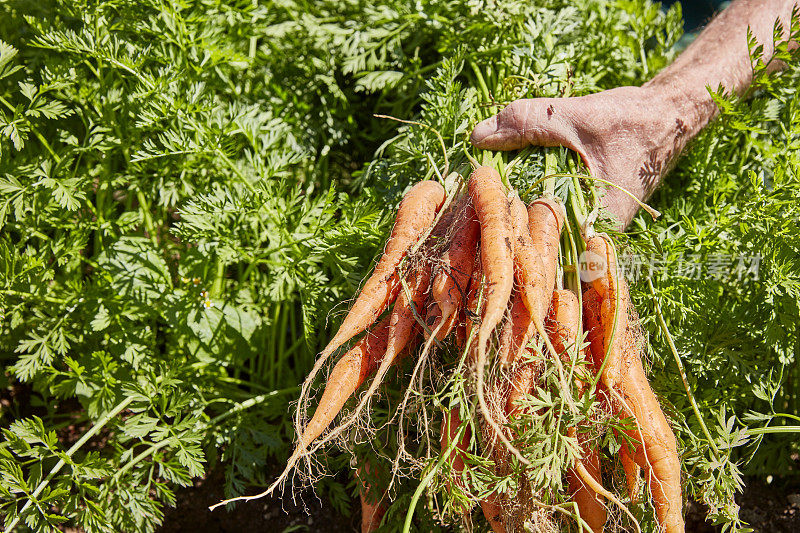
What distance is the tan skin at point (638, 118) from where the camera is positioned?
1.83 m

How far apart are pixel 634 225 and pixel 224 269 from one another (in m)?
1.51

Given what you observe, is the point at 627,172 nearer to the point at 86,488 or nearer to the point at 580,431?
the point at 580,431

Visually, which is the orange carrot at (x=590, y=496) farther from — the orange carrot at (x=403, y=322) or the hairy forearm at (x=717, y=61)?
the hairy forearm at (x=717, y=61)

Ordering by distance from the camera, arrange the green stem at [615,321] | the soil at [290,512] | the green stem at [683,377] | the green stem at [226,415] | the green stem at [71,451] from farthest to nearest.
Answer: the soil at [290,512] → the green stem at [226,415] → the green stem at [71,451] → the green stem at [683,377] → the green stem at [615,321]

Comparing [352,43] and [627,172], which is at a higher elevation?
[352,43]

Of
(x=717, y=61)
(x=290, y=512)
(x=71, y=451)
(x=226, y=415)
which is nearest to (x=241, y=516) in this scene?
(x=290, y=512)

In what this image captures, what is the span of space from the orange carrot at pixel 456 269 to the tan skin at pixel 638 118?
1.12 feet

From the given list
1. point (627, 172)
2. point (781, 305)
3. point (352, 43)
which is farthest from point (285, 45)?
point (781, 305)

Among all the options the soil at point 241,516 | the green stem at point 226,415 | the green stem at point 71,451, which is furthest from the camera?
the soil at point 241,516

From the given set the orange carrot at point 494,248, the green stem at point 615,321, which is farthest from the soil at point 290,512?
the orange carrot at point 494,248

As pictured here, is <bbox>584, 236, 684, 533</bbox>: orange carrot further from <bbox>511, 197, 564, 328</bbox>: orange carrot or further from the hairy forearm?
the hairy forearm

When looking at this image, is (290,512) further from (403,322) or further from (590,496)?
(590,496)

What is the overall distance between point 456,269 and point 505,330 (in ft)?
0.68

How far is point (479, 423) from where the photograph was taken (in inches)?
59.1
